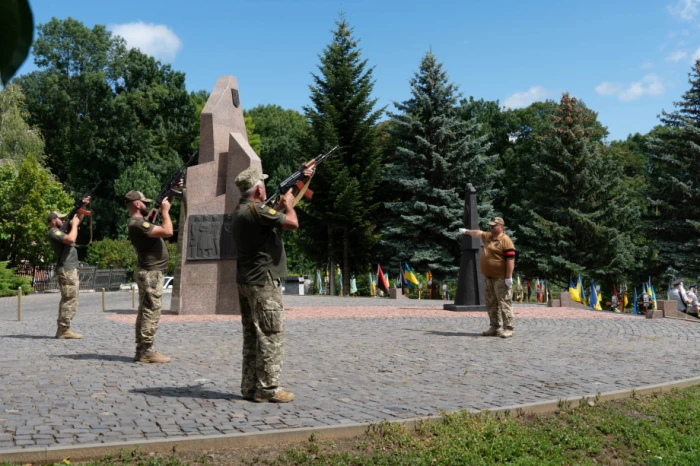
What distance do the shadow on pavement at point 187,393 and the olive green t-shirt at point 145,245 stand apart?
2196 millimetres

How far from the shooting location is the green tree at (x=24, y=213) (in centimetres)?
3309

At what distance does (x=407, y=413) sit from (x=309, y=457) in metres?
1.35

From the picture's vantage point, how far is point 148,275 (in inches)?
337

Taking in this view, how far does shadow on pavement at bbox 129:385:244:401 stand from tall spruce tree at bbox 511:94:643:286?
3050 centimetres

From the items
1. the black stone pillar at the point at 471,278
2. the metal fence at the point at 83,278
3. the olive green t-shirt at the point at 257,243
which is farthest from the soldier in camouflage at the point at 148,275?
the metal fence at the point at 83,278

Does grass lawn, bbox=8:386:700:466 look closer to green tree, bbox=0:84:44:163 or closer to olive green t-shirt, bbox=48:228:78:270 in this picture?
olive green t-shirt, bbox=48:228:78:270

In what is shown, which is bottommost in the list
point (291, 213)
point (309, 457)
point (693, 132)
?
point (309, 457)

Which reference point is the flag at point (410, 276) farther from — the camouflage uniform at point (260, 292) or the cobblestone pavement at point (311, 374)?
the camouflage uniform at point (260, 292)

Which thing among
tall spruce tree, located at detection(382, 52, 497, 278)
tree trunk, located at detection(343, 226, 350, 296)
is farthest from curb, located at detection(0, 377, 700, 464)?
tree trunk, located at detection(343, 226, 350, 296)

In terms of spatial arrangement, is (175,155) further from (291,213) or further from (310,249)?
(291,213)

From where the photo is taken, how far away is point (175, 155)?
52.6m

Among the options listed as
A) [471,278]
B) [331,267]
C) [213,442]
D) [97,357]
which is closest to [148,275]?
[97,357]

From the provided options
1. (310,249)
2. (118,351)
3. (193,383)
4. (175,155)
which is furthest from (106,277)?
(193,383)

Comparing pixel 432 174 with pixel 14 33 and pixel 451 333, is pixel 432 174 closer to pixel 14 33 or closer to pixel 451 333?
pixel 451 333
